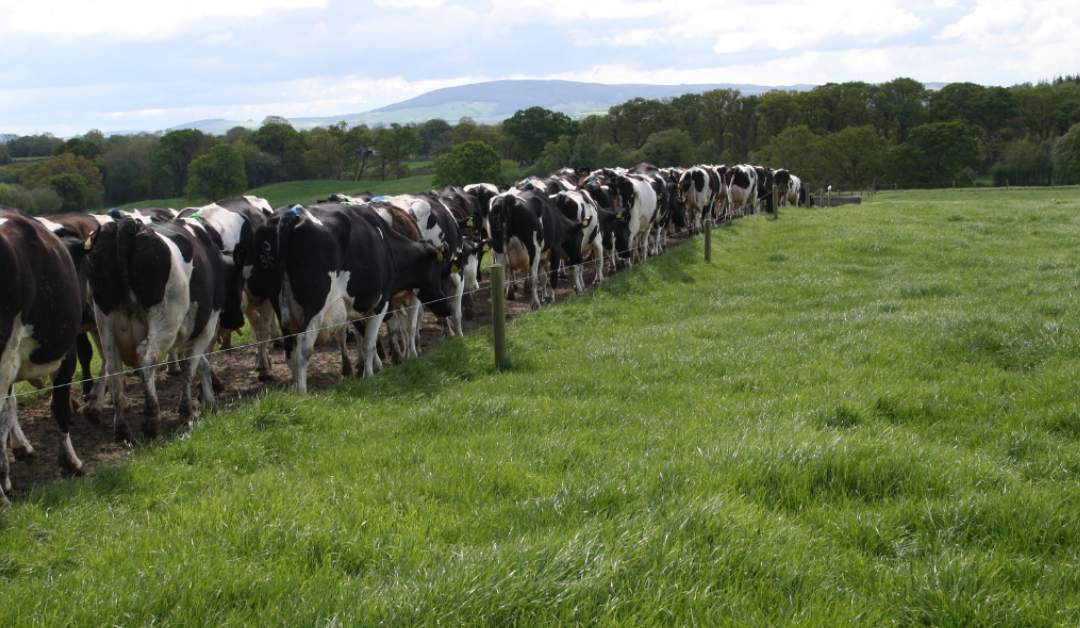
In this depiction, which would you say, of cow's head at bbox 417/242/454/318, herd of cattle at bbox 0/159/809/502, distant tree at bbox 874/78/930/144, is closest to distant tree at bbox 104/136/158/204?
herd of cattle at bbox 0/159/809/502

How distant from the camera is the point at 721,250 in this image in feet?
65.5

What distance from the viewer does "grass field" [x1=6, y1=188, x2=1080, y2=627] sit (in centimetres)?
344

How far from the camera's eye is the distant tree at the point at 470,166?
283ft

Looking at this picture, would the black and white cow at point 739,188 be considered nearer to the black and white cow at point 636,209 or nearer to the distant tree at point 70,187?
the black and white cow at point 636,209

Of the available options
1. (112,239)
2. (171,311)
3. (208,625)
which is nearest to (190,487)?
(208,625)

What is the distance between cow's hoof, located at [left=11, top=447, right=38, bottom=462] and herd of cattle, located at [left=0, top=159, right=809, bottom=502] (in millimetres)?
38

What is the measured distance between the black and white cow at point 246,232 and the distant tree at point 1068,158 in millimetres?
84752

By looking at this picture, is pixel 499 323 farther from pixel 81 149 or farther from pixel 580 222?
pixel 81 149

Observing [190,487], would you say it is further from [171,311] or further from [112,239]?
[112,239]

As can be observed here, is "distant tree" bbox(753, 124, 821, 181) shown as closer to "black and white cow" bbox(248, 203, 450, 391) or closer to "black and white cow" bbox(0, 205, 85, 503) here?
"black and white cow" bbox(248, 203, 450, 391)

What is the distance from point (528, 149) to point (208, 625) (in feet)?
384

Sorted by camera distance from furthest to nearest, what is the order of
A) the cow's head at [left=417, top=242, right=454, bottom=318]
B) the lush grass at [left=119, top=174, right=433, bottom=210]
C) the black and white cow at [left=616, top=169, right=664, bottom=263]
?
1. the lush grass at [left=119, top=174, right=433, bottom=210]
2. the black and white cow at [left=616, top=169, right=664, bottom=263]
3. the cow's head at [left=417, top=242, right=454, bottom=318]

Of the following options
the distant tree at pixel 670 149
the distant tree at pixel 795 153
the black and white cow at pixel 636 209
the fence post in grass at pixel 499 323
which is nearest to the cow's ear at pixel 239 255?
the fence post in grass at pixel 499 323

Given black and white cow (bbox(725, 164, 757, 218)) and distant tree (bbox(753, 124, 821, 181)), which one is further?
distant tree (bbox(753, 124, 821, 181))
